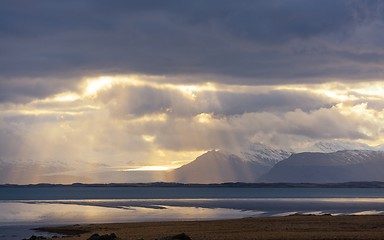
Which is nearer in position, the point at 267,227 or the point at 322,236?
the point at 322,236

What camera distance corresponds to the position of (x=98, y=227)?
322 feet

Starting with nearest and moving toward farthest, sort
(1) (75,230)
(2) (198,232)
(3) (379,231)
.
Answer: (3) (379,231) → (2) (198,232) → (1) (75,230)

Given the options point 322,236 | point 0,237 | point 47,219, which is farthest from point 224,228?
point 47,219

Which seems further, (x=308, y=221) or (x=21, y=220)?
(x=21, y=220)

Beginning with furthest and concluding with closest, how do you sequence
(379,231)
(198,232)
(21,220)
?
(21,220) < (198,232) < (379,231)

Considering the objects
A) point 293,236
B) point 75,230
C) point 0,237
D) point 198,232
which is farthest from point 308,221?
point 0,237

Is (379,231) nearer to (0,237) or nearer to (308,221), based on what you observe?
(308,221)

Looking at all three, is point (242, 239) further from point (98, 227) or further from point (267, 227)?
point (98, 227)

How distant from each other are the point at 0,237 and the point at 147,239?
95.3ft

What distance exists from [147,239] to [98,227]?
30730mm

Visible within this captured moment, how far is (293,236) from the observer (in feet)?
216

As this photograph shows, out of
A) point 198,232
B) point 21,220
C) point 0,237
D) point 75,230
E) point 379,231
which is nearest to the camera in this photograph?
point 379,231

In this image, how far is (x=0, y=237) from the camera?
293 feet

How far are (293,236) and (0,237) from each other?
139ft
